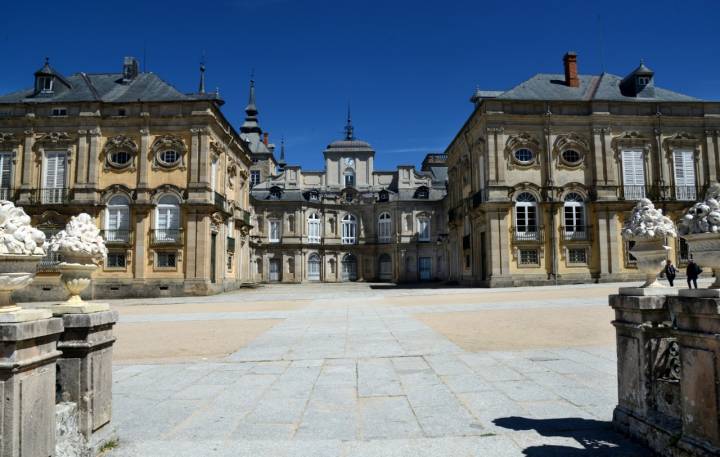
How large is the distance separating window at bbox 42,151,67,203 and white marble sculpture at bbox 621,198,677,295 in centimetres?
3284

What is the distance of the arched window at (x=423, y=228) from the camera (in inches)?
2053

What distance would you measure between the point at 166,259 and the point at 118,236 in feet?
10.6

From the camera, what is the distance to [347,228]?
5359 centimetres

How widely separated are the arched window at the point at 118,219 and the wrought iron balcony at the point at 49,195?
302 centimetres

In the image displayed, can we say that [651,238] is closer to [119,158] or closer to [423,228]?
[119,158]

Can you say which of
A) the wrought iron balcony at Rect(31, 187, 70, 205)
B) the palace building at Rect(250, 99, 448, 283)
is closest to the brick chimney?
the palace building at Rect(250, 99, 448, 283)

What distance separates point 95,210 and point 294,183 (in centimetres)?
2643

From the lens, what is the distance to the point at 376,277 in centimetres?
5297

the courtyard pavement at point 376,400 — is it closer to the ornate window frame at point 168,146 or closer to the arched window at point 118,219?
the ornate window frame at point 168,146

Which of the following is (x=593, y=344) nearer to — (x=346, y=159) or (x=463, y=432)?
(x=463, y=432)

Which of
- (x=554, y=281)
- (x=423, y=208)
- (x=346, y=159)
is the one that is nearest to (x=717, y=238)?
(x=554, y=281)

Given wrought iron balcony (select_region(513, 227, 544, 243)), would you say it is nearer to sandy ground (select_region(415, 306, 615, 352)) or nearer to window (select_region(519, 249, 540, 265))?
window (select_region(519, 249, 540, 265))

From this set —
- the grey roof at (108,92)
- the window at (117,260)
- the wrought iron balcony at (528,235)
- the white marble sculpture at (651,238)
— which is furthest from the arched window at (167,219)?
the white marble sculpture at (651,238)

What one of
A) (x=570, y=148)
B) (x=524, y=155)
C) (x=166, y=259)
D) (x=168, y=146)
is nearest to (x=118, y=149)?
(x=168, y=146)
